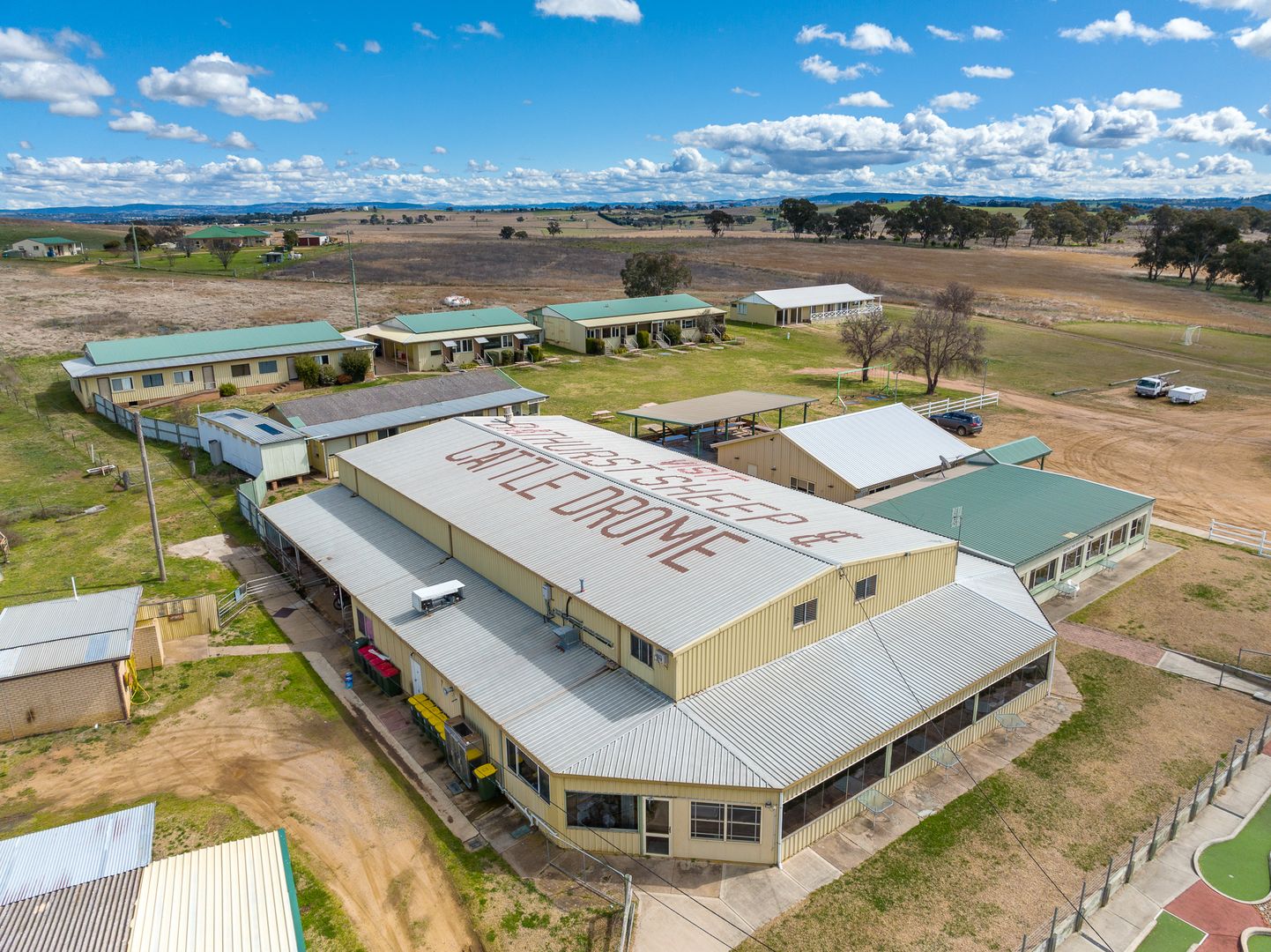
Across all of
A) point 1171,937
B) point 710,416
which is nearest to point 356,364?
point 710,416

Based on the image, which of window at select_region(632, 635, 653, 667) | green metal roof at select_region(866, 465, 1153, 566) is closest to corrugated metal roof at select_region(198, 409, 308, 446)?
window at select_region(632, 635, 653, 667)

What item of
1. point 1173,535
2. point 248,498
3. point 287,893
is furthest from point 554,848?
point 1173,535

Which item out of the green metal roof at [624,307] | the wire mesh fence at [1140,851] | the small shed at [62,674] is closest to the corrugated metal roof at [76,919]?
the small shed at [62,674]

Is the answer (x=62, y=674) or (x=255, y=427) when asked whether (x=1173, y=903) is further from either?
(x=255, y=427)

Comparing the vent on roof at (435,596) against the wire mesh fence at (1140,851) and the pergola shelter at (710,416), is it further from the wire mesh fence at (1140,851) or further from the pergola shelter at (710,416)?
the pergola shelter at (710,416)

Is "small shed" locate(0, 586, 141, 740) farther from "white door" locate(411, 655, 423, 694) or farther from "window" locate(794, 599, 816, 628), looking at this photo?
"window" locate(794, 599, 816, 628)

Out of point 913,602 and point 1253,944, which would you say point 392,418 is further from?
point 1253,944
